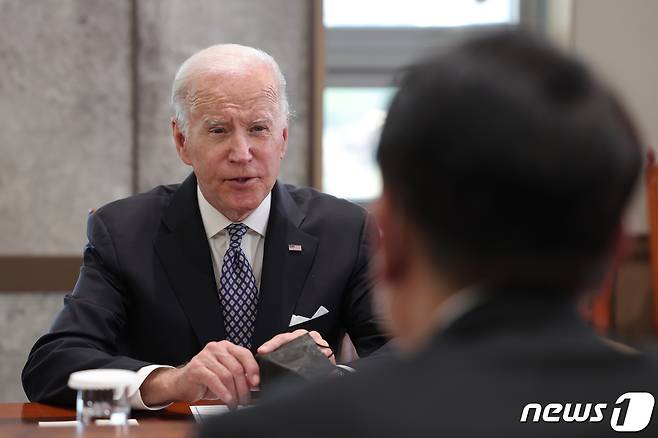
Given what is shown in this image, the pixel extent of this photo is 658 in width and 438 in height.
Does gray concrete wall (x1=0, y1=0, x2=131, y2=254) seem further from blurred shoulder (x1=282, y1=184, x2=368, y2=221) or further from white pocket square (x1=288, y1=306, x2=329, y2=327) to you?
white pocket square (x1=288, y1=306, x2=329, y2=327)

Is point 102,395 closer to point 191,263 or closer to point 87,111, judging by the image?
point 191,263

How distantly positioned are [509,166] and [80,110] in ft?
13.0

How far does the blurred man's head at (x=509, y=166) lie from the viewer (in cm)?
75

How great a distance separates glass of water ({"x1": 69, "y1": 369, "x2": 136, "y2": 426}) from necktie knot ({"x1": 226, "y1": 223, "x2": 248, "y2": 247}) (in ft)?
2.44

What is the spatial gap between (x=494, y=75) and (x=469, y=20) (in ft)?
15.2

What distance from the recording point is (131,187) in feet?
14.8

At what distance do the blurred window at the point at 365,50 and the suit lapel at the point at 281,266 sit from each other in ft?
7.95

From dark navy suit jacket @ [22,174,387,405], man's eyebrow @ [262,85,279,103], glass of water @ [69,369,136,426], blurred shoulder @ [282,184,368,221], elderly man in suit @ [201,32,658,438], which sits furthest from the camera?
blurred shoulder @ [282,184,368,221]

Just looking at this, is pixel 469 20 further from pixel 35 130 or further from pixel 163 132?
pixel 35 130

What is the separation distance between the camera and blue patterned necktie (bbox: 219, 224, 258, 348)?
2492 millimetres

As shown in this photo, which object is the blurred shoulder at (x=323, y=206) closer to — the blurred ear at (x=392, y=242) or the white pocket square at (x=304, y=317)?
the white pocket square at (x=304, y=317)

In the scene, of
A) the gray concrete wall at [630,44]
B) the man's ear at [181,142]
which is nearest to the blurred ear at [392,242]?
the man's ear at [181,142]

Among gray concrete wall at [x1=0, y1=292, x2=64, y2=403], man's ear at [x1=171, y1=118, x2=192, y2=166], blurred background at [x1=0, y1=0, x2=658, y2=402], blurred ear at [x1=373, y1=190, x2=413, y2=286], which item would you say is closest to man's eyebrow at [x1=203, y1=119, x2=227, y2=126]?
man's ear at [x1=171, y1=118, x2=192, y2=166]

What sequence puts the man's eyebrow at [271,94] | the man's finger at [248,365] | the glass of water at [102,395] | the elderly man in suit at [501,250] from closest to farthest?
1. the elderly man in suit at [501,250]
2. the glass of water at [102,395]
3. the man's finger at [248,365]
4. the man's eyebrow at [271,94]
